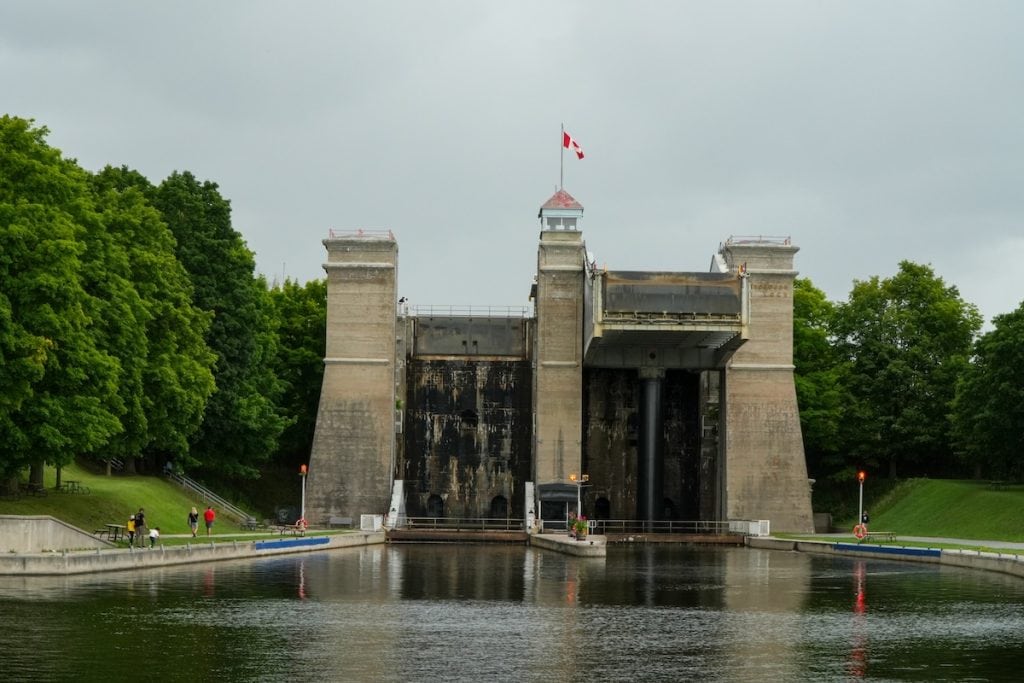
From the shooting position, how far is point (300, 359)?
74.6 meters

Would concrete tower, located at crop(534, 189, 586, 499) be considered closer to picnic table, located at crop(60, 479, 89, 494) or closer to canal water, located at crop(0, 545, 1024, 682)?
picnic table, located at crop(60, 479, 89, 494)

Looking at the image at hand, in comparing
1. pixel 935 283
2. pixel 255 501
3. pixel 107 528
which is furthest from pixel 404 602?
pixel 935 283

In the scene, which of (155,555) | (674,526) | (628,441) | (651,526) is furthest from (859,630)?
(628,441)

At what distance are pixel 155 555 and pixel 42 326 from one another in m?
6.87

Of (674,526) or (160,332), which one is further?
(674,526)

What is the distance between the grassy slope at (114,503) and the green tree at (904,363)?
1233 inches

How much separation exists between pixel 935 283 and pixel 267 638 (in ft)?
181

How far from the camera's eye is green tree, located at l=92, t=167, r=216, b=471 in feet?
166

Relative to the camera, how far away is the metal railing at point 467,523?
2580 inches

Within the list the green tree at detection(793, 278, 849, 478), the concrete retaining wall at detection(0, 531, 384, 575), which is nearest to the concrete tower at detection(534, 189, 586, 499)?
the green tree at detection(793, 278, 849, 478)

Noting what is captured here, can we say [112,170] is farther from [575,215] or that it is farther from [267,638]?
[267,638]

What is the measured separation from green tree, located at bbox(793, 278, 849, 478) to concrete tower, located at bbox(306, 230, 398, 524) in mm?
20807

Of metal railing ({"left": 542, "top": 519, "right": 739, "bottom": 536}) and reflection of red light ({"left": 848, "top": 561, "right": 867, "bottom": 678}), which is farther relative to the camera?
metal railing ({"left": 542, "top": 519, "right": 739, "bottom": 536})

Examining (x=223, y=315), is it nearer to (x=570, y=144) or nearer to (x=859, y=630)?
(x=570, y=144)
